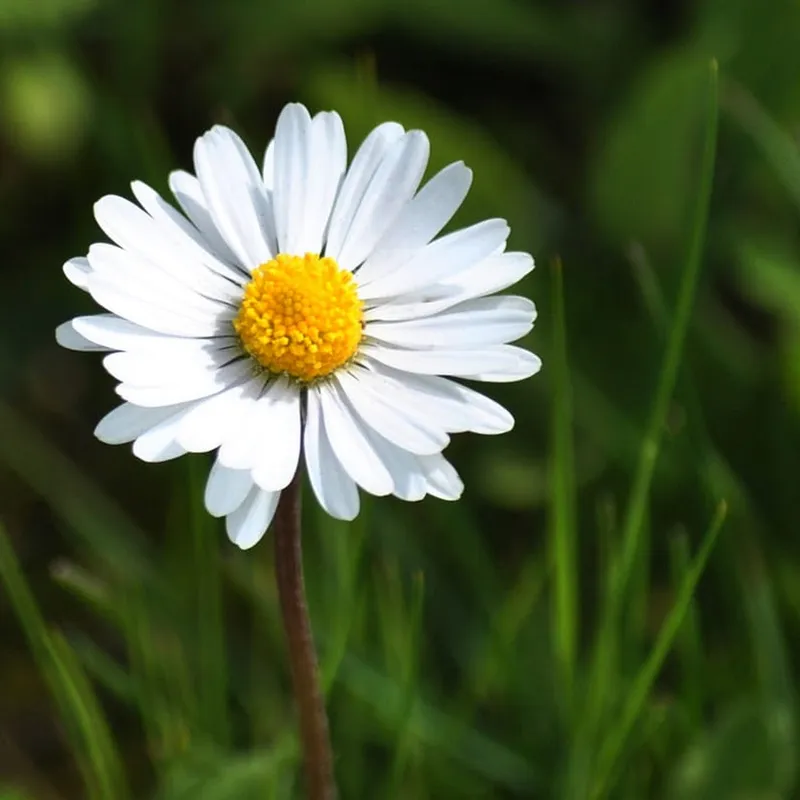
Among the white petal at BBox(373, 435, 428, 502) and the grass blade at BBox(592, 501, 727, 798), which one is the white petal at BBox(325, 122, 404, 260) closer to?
the white petal at BBox(373, 435, 428, 502)

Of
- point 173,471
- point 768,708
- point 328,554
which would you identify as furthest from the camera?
point 173,471

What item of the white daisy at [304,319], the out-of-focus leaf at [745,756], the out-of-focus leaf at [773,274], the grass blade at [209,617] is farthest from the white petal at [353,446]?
the out-of-focus leaf at [773,274]

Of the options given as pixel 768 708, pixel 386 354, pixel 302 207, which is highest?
pixel 302 207

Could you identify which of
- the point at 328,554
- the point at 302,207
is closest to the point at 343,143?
the point at 302,207

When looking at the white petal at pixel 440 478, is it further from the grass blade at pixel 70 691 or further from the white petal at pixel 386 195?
the grass blade at pixel 70 691

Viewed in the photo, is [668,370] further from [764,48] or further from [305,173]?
[764,48]

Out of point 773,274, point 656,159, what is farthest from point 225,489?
point 656,159

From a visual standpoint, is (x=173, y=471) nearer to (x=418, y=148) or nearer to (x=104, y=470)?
(x=104, y=470)

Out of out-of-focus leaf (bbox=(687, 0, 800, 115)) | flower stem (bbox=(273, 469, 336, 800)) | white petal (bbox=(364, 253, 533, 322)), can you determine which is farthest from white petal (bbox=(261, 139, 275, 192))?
out-of-focus leaf (bbox=(687, 0, 800, 115))
